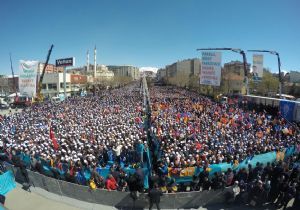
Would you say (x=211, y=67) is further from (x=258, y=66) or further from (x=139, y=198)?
(x=139, y=198)

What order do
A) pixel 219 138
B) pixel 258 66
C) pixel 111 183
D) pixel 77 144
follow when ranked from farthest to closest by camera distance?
pixel 258 66 → pixel 219 138 → pixel 77 144 → pixel 111 183

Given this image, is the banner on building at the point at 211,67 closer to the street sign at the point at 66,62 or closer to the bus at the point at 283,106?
the bus at the point at 283,106

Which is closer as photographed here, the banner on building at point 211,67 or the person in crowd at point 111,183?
the person in crowd at point 111,183

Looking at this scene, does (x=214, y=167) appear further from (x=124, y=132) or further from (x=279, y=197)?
(x=124, y=132)

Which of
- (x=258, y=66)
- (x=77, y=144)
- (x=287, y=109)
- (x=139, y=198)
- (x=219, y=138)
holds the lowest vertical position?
(x=139, y=198)

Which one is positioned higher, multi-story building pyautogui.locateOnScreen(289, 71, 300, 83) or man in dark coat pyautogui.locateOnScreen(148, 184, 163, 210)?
multi-story building pyautogui.locateOnScreen(289, 71, 300, 83)

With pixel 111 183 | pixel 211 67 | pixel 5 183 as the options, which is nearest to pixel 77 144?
pixel 5 183

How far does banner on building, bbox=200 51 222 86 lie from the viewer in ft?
64.4

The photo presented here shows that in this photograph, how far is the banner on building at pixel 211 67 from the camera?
64.4ft

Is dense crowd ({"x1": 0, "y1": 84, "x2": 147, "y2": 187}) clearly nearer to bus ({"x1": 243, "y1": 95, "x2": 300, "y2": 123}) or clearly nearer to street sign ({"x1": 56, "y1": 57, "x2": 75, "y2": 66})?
bus ({"x1": 243, "y1": 95, "x2": 300, "y2": 123})

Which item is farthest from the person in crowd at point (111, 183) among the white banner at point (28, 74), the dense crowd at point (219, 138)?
the white banner at point (28, 74)

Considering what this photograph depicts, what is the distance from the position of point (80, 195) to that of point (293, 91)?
58.8 m

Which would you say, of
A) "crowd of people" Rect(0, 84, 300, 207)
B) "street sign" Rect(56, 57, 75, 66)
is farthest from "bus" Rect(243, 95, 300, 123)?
"street sign" Rect(56, 57, 75, 66)

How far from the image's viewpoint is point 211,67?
20031mm
